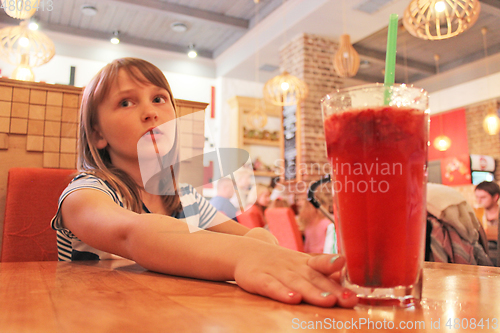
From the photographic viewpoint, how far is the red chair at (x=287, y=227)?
2.87 meters

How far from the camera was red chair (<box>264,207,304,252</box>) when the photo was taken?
2867 mm

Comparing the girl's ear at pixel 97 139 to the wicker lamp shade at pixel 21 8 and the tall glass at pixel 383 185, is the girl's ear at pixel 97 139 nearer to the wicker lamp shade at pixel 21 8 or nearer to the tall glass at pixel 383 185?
the tall glass at pixel 383 185

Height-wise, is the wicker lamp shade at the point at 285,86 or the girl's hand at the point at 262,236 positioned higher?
the wicker lamp shade at the point at 285,86

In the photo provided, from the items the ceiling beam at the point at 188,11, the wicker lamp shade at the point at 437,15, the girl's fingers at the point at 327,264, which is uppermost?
the ceiling beam at the point at 188,11

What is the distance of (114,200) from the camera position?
2.77 feet

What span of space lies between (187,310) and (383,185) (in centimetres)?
23

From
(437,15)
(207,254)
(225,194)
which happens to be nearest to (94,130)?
(225,194)

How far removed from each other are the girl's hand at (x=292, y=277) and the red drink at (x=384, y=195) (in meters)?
0.04

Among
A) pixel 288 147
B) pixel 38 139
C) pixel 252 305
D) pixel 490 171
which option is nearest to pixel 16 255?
Answer: pixel 38 139

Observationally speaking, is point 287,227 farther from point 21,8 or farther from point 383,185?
point 21,8

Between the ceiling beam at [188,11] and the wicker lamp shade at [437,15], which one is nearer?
the wicker lamp shade at [437,15]

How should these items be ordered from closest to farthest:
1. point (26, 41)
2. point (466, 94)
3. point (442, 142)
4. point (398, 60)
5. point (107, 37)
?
1. point (26, 41)
2. point (107, 37)
3. point (398, 60)
4. point (466, 94)
5. point (442, 142)

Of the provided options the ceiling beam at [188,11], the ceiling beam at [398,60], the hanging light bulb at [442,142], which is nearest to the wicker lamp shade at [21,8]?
the ceiling beam at [188,11]

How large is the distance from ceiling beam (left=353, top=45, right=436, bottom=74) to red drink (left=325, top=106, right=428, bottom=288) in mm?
6409
